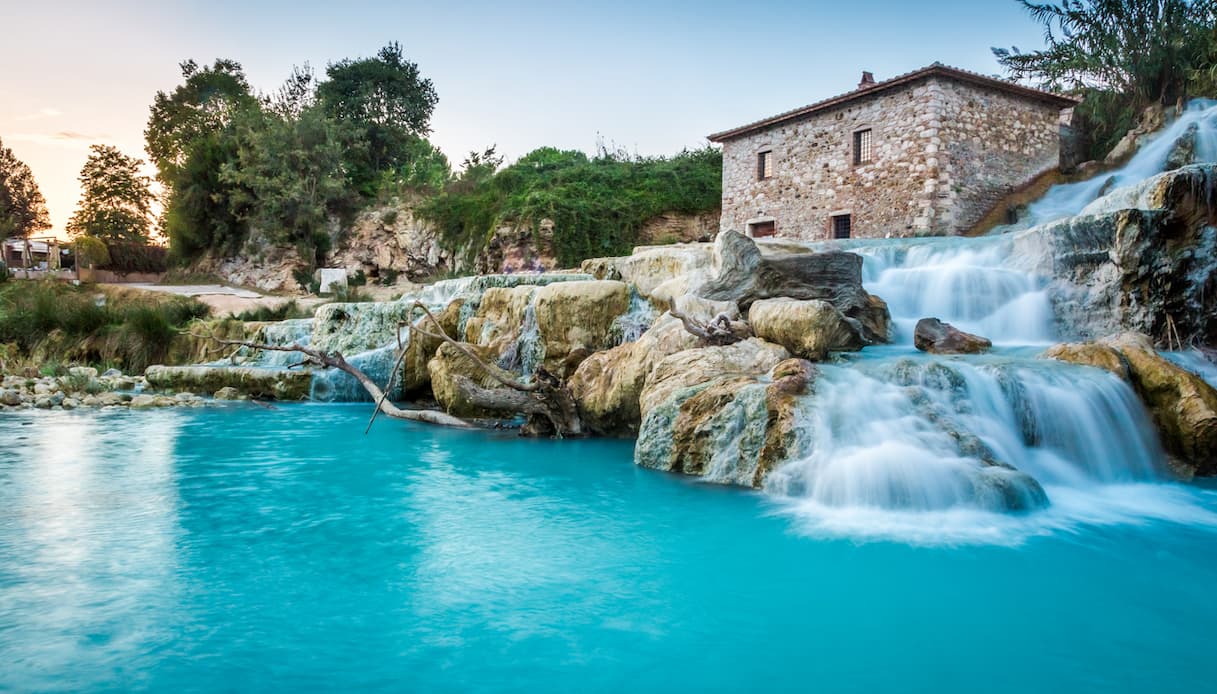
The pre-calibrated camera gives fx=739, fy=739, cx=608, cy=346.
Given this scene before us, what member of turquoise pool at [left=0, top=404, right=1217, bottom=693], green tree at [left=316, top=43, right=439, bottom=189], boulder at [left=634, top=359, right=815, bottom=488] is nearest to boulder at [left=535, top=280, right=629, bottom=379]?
boulder at [left=634, top=359, right=815, bottom=488]

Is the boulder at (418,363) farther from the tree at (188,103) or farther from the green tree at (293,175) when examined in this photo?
the tree at (188,103)

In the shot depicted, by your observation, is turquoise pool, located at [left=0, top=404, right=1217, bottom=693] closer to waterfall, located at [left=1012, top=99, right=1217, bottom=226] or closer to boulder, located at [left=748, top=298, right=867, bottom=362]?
boulder, located at [left=748, top=298, right=867, bottom=362]

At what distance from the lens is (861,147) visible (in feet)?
59.6

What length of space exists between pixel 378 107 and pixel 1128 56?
1057 inches

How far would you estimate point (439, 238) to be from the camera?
82.0ft

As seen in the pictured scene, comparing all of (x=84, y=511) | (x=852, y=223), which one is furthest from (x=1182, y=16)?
(x=84, y=511)

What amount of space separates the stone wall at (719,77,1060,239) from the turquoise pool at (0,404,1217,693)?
12.3 m

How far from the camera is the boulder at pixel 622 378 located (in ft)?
26.6

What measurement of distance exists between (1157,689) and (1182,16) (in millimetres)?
22046

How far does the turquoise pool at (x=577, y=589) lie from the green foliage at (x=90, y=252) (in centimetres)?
2338

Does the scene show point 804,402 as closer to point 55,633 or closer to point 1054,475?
point 1054,475

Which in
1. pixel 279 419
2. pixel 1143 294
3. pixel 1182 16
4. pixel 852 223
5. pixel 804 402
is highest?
pixel 1182 16

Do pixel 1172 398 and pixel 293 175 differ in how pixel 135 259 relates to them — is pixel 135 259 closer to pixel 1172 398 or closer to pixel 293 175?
pixel 293 175

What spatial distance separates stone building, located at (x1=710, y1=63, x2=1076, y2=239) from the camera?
16562 millimetres
